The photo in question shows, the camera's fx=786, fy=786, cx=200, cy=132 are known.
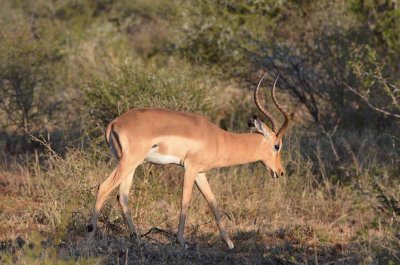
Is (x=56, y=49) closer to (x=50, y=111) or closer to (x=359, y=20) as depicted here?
(x=50, y=111)

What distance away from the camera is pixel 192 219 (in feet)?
24.2

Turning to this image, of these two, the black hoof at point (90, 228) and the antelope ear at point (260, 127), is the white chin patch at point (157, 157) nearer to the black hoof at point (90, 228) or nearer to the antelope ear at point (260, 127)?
the black hoof at point (90, 228)

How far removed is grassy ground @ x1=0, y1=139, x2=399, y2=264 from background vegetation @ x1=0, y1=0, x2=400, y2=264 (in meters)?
0.02

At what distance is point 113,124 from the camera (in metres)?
6.16

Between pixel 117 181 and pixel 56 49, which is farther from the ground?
pixel 117 181

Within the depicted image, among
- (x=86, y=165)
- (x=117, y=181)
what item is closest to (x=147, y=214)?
(x=86, y=165)

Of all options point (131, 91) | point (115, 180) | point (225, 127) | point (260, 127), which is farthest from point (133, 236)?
point (225, 127)

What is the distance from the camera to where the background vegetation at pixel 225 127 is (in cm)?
649

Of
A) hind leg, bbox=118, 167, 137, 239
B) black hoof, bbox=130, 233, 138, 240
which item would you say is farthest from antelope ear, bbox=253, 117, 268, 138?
black hoof, bbox=130, 233, 138, 240

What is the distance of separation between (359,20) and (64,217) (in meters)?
6.63

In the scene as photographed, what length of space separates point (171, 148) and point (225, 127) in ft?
18.0

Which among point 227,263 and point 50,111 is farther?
point 50,111

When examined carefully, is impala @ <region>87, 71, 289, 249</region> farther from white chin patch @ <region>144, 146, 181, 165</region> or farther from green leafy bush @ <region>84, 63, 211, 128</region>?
green leafy bush @ <region>84, 63, 211, 128</region>

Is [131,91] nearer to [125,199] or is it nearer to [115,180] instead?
[125,199]
